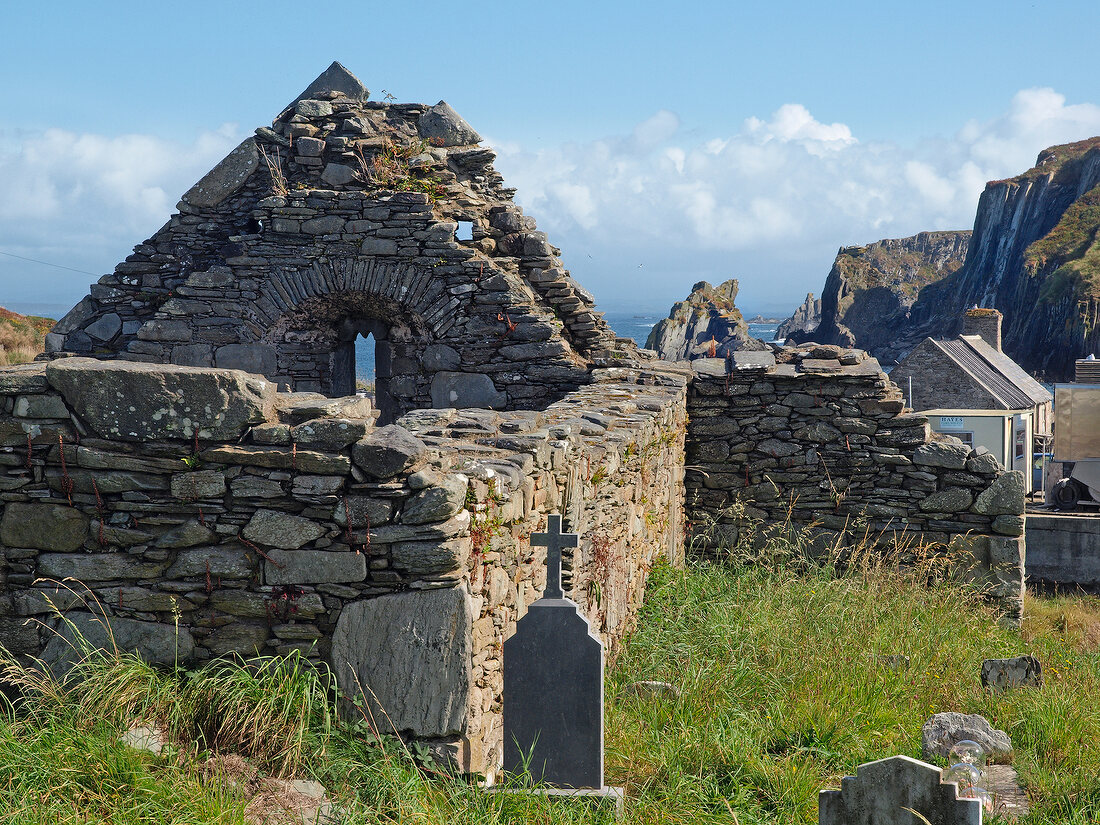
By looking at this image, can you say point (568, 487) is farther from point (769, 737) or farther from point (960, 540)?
point (960, 540)

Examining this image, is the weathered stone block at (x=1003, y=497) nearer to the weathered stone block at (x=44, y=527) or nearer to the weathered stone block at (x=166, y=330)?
the weathered stone block at (x=44, y=527)

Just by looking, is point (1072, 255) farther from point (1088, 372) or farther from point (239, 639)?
point (239, 639)

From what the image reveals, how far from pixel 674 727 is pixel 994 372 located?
27.5m

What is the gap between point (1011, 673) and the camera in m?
6.08

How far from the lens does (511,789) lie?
3.56 metres

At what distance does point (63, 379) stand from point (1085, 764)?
211 inches

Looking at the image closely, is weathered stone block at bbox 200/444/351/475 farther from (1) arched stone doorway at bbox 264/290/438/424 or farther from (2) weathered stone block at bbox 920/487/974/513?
(2) weathered stone block at bbox 920/487/974/513

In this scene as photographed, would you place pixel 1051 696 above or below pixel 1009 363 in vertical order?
below

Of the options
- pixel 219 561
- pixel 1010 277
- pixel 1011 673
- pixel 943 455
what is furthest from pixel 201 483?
pixel 1010 277

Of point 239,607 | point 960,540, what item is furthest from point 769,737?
point 960,540

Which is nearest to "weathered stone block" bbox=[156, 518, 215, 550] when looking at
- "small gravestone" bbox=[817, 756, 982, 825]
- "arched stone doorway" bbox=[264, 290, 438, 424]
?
"small gravestone" bbox=[817, 756, 982, 825]

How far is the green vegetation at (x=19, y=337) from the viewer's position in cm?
1349

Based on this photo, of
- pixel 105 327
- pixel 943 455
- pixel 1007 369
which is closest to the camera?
pixel 943 455

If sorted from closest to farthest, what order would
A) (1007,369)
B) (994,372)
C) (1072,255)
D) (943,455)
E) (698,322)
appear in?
(943,455) → (994,372) → (1007,369) → (698,322) → (1072,255)
